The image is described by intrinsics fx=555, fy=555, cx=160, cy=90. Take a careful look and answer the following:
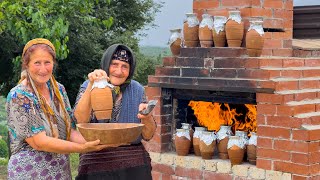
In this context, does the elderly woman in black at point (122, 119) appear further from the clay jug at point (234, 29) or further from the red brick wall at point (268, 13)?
the red brick wall at point (268, 13)

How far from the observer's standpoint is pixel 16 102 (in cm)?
288

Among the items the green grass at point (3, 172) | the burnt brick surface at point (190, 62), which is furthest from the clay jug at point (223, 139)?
the green grass at point (3, 172)

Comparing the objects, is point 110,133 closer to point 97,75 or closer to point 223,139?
point 97,75

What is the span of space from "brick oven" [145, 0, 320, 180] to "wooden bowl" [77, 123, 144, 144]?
1.55 metres

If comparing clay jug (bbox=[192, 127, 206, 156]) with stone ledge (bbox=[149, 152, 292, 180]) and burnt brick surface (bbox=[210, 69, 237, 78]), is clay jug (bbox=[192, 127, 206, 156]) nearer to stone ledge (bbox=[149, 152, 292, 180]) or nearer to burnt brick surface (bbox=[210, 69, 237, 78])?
stone ledge (bbox=[149, 152, 292, 180])

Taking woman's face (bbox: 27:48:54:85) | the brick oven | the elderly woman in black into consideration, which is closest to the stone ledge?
the brick oven

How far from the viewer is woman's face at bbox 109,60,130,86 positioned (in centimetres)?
327

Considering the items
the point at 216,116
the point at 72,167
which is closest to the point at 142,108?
the point at 216,116

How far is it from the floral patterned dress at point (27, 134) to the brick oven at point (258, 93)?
187 centimetres

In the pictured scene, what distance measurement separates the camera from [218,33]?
4.63m

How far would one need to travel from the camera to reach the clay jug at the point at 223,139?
4.73 m

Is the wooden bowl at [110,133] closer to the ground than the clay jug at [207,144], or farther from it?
farther from it

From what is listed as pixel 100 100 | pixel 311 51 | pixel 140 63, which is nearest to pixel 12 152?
pixel 100 100

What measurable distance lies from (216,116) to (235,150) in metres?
0.55
